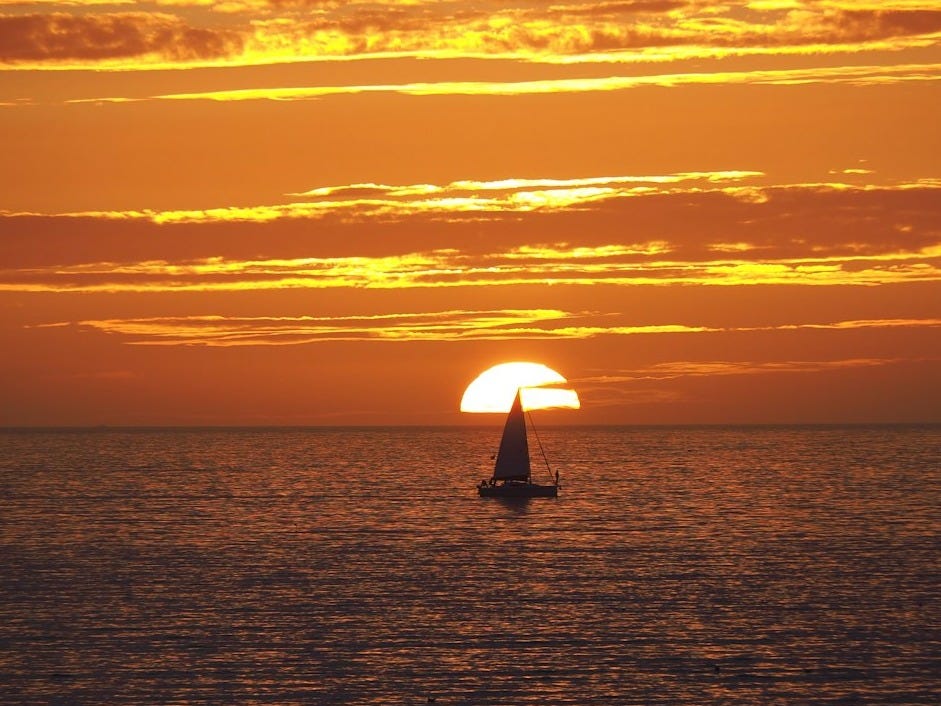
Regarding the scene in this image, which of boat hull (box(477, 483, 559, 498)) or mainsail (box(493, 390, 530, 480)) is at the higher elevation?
mainsail (box(493, 390, 530, 480))

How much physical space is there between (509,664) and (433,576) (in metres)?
33.6

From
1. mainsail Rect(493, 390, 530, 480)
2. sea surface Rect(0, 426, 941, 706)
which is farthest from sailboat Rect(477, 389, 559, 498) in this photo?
sea surface Rect(0, 426, 941, 706)

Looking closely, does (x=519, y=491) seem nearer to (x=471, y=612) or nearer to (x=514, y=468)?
(x=514, y=468)

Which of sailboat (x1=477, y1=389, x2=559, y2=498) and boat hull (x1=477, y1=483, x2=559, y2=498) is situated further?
boat hull (x1=477, y1=483, x2=559, y2=498)

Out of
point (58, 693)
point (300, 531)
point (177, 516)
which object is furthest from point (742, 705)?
point (177, 516)

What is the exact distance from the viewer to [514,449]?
6599 inches

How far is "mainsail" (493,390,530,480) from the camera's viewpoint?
6432 inches

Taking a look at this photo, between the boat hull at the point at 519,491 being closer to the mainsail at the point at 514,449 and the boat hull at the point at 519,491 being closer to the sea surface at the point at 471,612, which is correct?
the mainsail at the point at 514,449

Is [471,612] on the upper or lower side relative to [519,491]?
lower

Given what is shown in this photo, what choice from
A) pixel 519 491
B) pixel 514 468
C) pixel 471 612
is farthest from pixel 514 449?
pixel 471 612

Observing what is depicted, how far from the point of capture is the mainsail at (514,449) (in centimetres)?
16338

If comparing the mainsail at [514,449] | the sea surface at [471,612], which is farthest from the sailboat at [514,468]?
the sea surface at [471,612]

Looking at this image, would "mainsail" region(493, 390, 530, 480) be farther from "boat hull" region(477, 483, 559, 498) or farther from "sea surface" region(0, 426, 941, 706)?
"sea surface" region(0, 426, 941, 706)

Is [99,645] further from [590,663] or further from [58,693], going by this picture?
[590,663]
